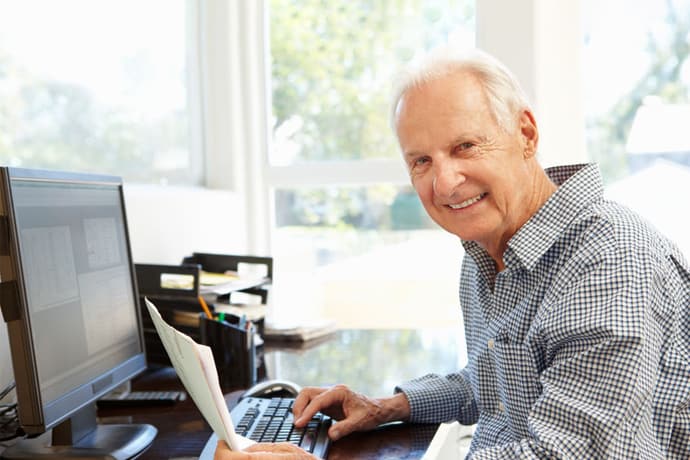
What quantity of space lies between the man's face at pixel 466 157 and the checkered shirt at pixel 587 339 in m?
0.09

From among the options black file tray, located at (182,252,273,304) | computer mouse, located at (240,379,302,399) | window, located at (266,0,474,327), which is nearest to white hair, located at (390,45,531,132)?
computer mouse, located at (240,379,302,399)

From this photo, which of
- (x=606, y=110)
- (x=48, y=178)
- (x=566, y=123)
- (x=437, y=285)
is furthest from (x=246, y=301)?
(x=606, y=110)

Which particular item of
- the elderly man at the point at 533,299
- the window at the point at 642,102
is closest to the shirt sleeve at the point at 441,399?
the elderly man at the point at 533,299

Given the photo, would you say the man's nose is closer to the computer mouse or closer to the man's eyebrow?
the man's eyebrow

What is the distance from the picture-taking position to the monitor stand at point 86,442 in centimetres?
110

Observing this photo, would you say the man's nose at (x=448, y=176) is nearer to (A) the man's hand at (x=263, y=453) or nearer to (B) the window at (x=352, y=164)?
(A) the man's hand at (x=263, y=453)

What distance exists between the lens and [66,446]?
3.72 feet

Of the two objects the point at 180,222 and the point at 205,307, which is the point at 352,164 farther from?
the point at 205,307

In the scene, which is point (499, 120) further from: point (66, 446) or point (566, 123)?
point (566, 123)

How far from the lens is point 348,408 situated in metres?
1.28

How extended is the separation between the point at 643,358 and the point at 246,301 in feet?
4.57

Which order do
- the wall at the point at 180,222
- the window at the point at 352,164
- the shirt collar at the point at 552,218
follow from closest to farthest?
the shirt collar at the point at 552,218 < the wall at the point at 180,222 < the window at the point at 352,164

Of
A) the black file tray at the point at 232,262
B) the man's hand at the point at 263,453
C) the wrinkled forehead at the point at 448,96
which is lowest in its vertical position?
the man's hand at the point at 263,453

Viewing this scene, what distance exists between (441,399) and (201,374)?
25.1 inches
